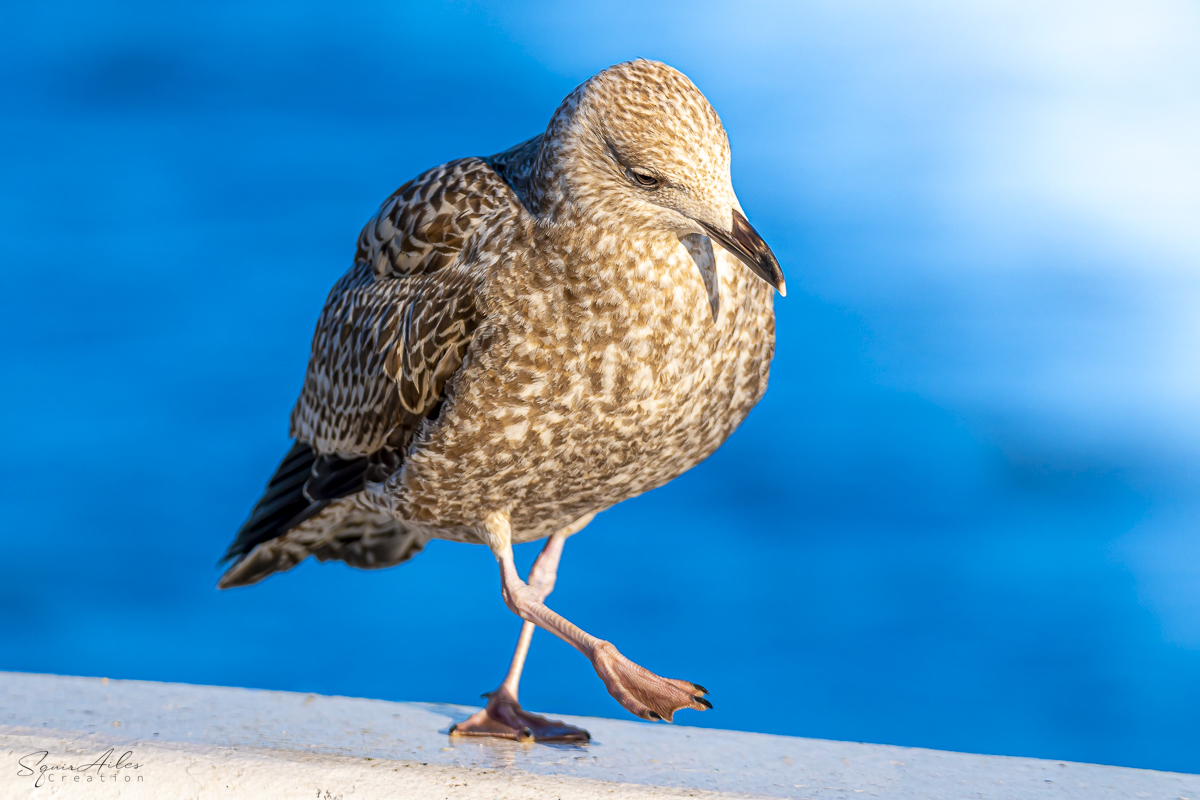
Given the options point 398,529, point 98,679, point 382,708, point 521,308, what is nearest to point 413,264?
point 521,308

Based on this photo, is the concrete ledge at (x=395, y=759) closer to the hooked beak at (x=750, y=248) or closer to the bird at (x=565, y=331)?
the bird at (x=565, y=331)

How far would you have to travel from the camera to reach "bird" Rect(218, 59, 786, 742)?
2.78 meters

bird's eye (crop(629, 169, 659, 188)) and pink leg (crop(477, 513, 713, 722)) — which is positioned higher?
bird's eye (crop(629, 169, 659, 188))

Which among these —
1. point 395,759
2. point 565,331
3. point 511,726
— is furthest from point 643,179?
point 511,726

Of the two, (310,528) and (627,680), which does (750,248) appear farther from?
(310,528)

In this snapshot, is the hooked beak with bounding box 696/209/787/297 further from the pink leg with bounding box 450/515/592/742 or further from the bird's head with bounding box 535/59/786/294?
the pink leg with bounding box 450/515/592/742

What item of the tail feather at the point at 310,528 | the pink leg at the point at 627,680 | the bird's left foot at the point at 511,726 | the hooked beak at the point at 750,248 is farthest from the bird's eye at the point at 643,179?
the bird's left foot at the point at 511,726

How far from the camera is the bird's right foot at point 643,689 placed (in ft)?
8.92

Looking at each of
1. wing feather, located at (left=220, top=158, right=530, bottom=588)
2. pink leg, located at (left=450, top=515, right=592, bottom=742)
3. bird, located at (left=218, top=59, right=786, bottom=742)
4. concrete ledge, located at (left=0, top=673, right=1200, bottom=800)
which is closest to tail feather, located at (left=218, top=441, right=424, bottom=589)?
wing feather, located at (left=220, top=158, right=530, bottom=588)

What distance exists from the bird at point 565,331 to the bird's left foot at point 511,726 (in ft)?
0.04

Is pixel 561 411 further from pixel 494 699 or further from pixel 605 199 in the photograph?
pixel 494 699

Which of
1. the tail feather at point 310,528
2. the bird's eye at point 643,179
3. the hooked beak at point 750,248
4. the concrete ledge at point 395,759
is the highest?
the bird's eye at point 643,179

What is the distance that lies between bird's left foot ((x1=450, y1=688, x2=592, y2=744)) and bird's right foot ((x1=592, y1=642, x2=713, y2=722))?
731mm

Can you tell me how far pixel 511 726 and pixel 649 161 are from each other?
161cm
